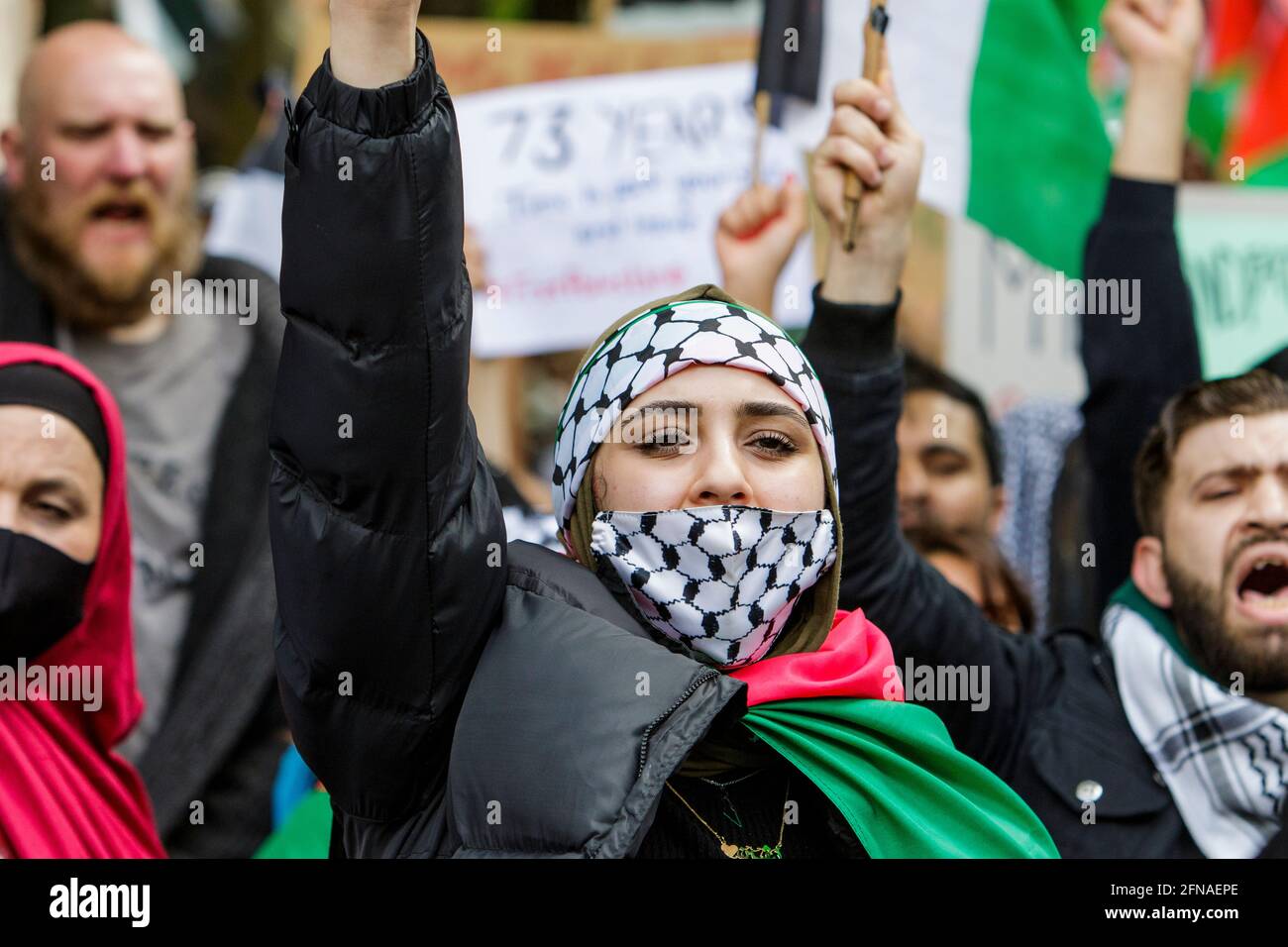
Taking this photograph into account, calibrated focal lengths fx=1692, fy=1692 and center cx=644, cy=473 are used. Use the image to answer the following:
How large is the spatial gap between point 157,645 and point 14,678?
1054 millimetres

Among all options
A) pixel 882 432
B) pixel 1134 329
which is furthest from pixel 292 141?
pixel 1134 329

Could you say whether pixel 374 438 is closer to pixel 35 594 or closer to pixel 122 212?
pixel 35 594

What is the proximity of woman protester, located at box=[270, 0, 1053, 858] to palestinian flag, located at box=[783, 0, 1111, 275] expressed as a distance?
1531 mm

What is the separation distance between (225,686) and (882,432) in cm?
166

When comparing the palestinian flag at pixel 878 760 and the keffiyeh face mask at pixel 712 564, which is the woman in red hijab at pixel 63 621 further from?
the palestinian flag at pixel 878 760

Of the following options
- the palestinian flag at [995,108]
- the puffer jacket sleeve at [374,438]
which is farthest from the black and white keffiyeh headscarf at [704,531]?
the palestinian flag at [995,108]

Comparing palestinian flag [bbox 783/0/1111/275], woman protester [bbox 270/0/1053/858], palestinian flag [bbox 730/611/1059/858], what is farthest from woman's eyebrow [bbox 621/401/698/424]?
palestinian flag [bbox 783/0/1111/275]

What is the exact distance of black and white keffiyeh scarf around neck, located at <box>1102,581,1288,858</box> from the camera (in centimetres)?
296

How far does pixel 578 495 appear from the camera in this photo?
247cm

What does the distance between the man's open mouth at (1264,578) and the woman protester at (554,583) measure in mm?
917

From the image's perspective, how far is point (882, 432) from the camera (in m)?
3.06

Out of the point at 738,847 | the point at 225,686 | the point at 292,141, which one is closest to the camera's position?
the point at 292,141

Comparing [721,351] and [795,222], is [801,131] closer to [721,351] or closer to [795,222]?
[795,222]
